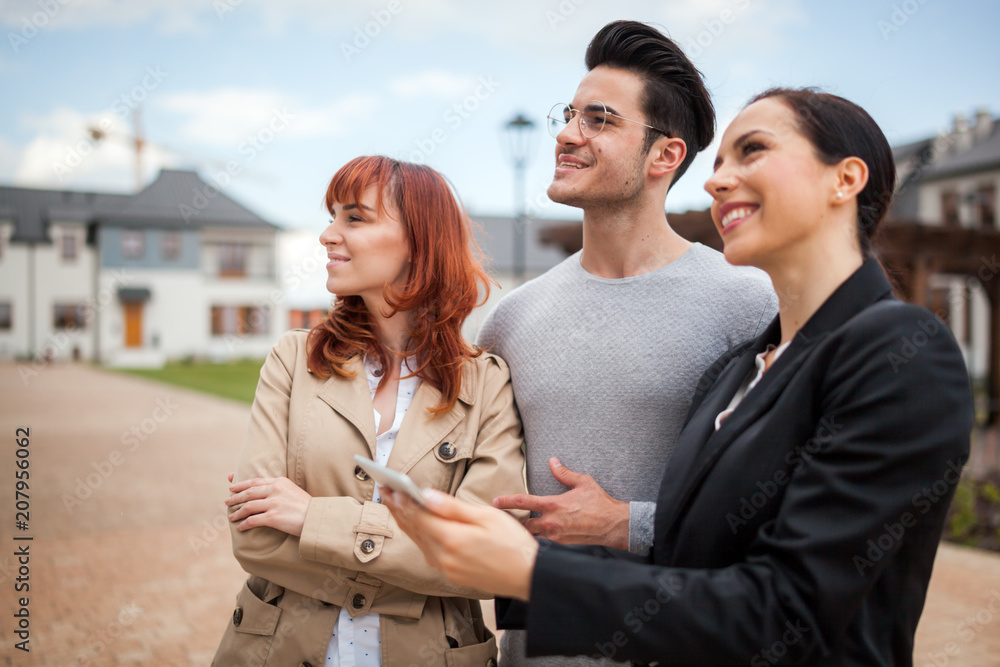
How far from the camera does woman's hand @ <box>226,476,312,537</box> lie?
6.89 ft

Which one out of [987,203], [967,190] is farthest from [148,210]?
[987,203]

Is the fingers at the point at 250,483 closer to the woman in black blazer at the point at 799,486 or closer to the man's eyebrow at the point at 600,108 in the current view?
the woman in black blazer at the point at 799,486

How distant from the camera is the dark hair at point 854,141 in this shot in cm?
150

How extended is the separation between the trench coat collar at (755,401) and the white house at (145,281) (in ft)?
125

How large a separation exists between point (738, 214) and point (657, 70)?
1.14 metres

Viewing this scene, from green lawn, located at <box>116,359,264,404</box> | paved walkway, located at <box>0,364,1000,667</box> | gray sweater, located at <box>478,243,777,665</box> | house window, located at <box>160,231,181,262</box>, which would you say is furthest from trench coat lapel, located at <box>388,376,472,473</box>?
house window, located at <box>160,231,181,262</box>

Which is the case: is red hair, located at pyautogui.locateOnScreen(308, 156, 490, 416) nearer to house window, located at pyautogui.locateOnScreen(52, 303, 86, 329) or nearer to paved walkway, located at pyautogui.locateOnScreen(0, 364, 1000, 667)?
paved walkway, located at pyautogui.locateOnScreen(0, 364, 1000, 667)

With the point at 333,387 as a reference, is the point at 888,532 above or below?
above

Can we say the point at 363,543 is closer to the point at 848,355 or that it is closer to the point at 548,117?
the point at 848,355

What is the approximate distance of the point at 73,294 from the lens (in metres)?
39.3

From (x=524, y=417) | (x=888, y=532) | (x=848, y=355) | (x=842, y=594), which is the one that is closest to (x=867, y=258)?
(x=848, y=355)

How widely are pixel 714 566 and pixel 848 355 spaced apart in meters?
0.47

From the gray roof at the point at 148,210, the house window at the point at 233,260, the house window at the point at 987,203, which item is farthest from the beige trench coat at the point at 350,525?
the house window at the point at 233,260

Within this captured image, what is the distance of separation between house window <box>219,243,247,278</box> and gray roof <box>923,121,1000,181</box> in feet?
100.0
